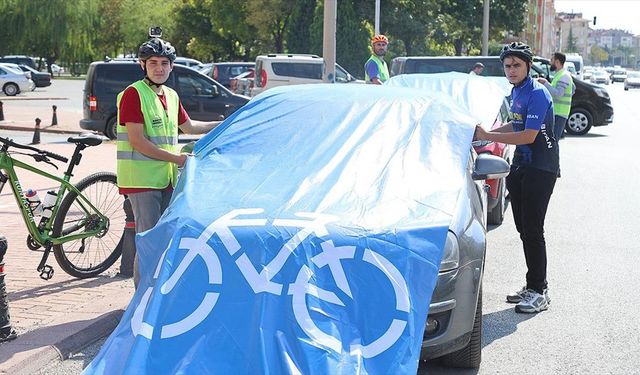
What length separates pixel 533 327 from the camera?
21.0ft

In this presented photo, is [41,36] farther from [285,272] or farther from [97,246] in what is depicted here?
[285,272]

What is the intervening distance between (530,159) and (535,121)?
32cm

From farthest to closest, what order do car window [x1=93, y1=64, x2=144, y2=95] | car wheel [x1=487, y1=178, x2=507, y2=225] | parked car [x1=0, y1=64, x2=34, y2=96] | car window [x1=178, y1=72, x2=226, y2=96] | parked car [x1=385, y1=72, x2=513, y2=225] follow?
parked car [x1=0, y1=64, x2=34, y2=96], car window [x1=178, y1=72, x2=226, y2=96], car window [x1=93, y1=64, x2=144, y2=95], car wheel [x1=487, y1=178, x2=507, y2=225], parked car [x1=385, y1=72, x2=513, y2=225]

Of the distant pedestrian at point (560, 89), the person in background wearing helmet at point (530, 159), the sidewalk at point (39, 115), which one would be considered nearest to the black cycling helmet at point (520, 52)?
the person in background wearing helmet at point (530, 159)

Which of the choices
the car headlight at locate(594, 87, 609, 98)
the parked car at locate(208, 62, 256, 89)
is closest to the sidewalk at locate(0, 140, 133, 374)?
the car headlight at locate(594, 87, 609, 98)

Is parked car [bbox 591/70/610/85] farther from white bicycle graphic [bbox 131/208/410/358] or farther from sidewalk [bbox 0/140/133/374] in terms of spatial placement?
white bicycle graphic [bbox 131/208/410/358]

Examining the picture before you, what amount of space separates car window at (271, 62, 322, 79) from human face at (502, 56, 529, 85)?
68.4 ft

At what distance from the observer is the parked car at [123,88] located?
2016cm

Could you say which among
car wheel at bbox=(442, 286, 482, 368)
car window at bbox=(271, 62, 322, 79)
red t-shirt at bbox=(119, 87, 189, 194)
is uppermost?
red t-shirt at bbox=(119, 87, 189, 194)

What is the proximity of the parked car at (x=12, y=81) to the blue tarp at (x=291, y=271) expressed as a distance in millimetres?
43135

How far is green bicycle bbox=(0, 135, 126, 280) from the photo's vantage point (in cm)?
695

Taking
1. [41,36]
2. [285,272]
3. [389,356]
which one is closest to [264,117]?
[285,272]

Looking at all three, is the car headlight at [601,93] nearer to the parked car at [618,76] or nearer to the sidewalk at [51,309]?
the sidewalk at [51,309]

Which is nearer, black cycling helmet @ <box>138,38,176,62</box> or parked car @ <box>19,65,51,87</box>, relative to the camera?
black cycling helmet @ <box>138,38,176,62</box>
